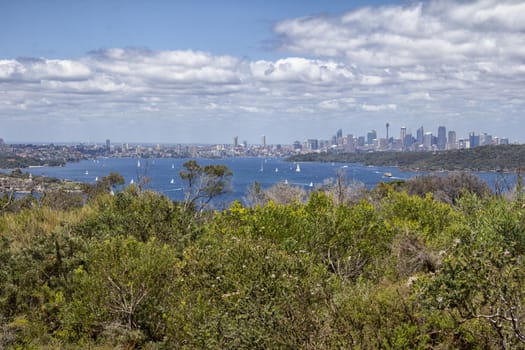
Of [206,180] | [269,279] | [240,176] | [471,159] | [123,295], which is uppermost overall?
[269,279]

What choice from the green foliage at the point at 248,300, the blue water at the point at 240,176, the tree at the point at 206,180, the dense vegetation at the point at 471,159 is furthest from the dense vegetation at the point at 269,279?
the dense vegetation at the point at 471,159

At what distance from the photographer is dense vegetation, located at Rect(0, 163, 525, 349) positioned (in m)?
7.14

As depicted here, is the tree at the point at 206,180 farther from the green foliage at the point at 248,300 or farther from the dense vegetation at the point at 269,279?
the green foliage at the point at 248,300

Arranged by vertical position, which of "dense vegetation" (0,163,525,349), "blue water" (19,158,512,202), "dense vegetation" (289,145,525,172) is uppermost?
"dense vegetation" (0,163,525,349)

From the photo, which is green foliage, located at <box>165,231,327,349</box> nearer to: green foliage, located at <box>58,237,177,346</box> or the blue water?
green foliage, located at <box>58,237,177,346</box>

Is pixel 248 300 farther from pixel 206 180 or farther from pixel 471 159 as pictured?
pixel 471 159

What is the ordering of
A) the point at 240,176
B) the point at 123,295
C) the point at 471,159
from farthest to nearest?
the point at 240,176
the point at 471,159
the point at 123,295

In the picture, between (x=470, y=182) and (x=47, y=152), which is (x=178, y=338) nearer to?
(x=470, y=182)

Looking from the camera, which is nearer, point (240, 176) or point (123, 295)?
point (123, 295)

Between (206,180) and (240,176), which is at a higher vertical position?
(206,180)

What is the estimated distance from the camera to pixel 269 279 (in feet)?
28.5

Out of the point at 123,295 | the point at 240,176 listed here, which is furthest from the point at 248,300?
the point at 240,176

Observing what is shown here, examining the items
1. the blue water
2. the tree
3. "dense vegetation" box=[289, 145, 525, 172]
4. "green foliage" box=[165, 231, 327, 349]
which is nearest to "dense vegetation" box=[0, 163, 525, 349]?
"green foliage" box=[165, 231, 327, 349]

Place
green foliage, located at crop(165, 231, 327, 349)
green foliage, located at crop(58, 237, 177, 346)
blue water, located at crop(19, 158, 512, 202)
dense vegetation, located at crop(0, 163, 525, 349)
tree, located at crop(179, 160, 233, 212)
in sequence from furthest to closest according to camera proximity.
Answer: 1. blue water, located at crop(19, 158, 512, 202)
2. tree, located at crop(179, 160, 233, 212)
3. green foliage, located at crop(58, 237, 177, 346)
4. green foliage, located at crop(165, 231, 327, 349)
5. dense vegetation, located at crop(0, 163, 525, 349)
